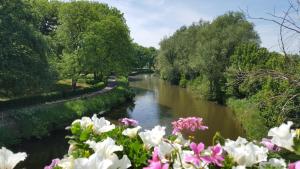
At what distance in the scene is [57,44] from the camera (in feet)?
143

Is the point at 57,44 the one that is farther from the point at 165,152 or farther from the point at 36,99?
the point at 165,152

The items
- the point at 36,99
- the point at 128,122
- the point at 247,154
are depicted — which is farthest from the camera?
the point at 36,99

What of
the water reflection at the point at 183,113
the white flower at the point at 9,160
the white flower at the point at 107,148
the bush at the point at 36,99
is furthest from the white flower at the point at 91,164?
the bush at the point at 36,99

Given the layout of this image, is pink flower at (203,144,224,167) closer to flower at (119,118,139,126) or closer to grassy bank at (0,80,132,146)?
flower at (119,118,139,126)

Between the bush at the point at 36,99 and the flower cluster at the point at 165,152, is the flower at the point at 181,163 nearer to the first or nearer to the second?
the flower cluster at the point at 165,152

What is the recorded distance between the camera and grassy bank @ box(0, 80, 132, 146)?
23297 mm

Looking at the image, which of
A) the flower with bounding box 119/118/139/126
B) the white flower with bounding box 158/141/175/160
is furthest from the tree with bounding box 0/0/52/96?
the white flower with bounding box 158/141/175/160

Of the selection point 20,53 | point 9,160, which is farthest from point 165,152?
point 20,53

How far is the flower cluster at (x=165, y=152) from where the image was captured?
2463 mm

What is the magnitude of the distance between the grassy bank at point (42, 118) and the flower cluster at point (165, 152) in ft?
65.0


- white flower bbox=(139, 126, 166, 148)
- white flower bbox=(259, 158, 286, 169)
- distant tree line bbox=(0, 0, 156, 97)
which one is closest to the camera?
white flower bbox=(259, 158, 286, 169)

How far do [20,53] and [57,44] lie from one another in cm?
1654

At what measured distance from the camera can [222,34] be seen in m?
46.7

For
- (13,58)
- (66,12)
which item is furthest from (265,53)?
(13,58)
